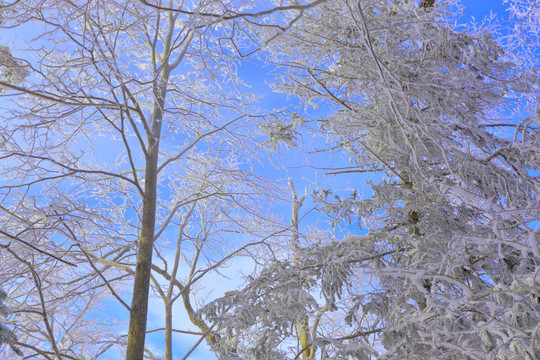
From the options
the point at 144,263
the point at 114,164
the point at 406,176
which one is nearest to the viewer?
the point at 144,263

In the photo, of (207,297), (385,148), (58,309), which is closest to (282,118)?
(385,148)

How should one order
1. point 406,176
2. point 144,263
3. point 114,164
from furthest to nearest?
1. point 114,164
2. point 406,176
3. point 144,263

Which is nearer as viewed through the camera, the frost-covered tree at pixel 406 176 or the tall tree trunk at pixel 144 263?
the frost-covered tree at pixel 406 176

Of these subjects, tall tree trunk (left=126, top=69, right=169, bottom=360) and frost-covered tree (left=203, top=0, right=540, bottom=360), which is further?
tall tree trunk (left=126, top=69, right=169, bottom=360)

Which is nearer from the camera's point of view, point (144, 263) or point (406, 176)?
point (144, 263)

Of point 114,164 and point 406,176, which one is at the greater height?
point 114,164

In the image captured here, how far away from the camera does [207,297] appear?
970 cm

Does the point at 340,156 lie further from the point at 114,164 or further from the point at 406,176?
the point at 114,164

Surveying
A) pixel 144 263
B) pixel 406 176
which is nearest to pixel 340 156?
pixel 406 176

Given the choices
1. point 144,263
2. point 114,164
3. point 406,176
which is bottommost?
point 144,263

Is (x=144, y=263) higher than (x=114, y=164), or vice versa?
(x=114, y=164)

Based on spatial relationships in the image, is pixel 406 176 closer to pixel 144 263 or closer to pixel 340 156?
pixel 340 156

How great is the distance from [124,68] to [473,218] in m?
3.94

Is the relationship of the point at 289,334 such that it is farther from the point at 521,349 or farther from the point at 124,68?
the point at 124,68
